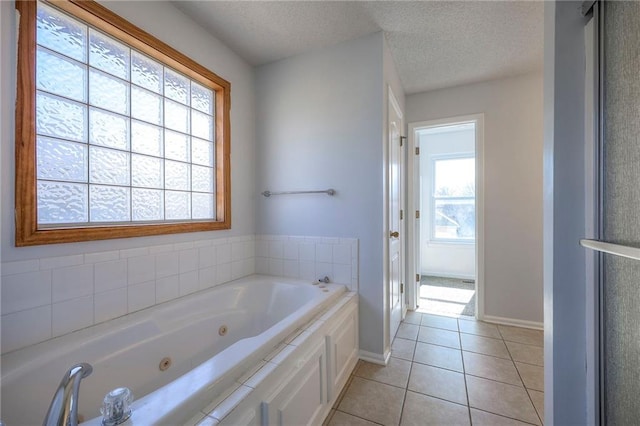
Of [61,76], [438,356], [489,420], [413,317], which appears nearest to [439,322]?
[413,317]

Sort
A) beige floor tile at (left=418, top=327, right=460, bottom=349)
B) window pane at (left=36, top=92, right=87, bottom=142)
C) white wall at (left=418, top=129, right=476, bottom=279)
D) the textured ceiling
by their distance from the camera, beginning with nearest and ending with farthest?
window pane at (left=36, top=92, right=87, bottom=142), the textured ceiling, beige floor tile at (left=418, top=327, right=460, bottom=349), white wall at (left=418, top=129, right=476, bottom=279)

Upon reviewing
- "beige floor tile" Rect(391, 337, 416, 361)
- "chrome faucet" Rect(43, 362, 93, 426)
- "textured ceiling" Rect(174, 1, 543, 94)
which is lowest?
"beige floor tile" Rect(391, 337, 416, 361)

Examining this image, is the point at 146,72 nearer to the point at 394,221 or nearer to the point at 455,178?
the point at 394,221

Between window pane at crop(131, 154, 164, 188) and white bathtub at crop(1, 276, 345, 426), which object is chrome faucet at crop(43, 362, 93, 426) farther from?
window pane at crop(131, 154, 164, 188)

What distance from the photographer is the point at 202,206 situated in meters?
1.99

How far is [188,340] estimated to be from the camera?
1.52m

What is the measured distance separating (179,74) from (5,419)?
1.96 meters

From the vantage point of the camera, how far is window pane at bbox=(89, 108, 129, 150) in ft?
4.34

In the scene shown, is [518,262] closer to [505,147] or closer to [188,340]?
[505,147]

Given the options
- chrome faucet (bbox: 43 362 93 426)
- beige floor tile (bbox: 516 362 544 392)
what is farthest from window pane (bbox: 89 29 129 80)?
beige floor tile (bbox: 516 362 544 392)

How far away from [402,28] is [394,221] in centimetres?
148

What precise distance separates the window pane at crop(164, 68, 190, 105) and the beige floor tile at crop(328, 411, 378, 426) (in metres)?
2.29

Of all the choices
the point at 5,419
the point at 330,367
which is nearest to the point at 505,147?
the point at 330,367

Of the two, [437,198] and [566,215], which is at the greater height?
[437,198]
